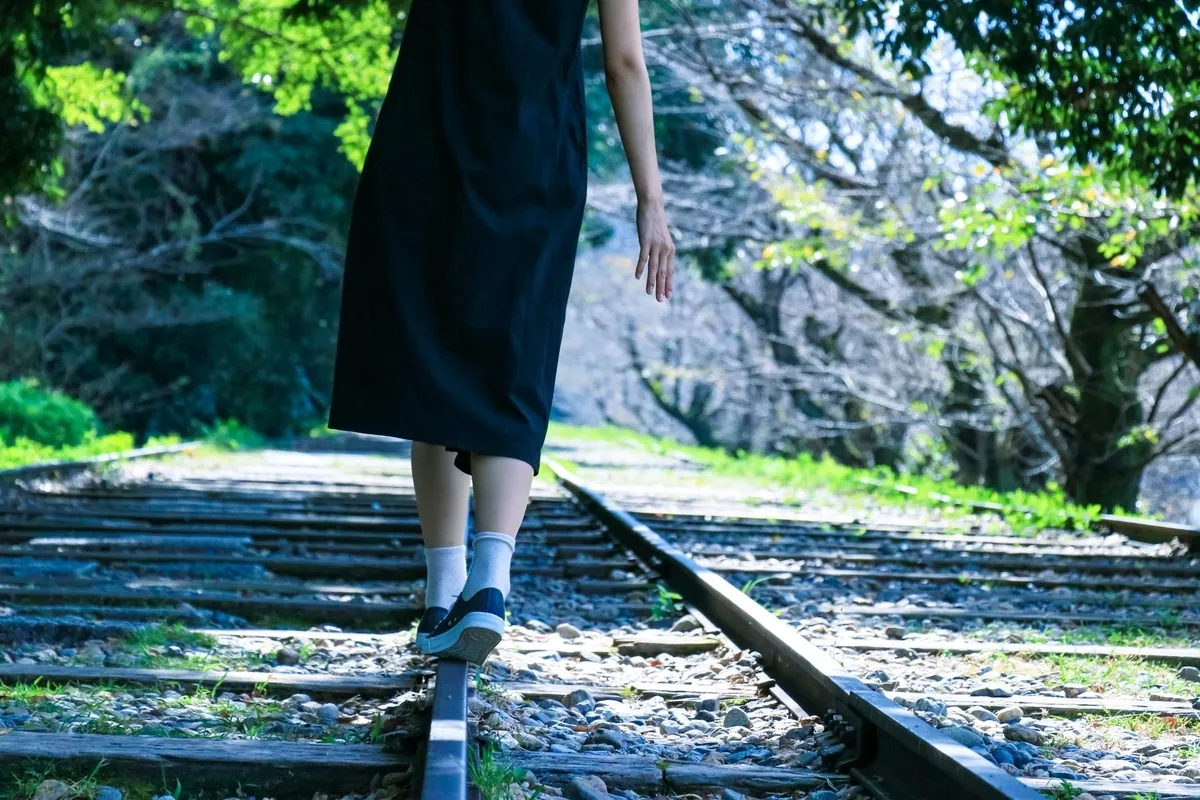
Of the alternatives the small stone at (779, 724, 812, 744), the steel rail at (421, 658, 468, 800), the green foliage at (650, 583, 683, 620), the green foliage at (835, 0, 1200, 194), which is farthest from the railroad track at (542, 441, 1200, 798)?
the green foliage at (835, 0, 1200, 194)

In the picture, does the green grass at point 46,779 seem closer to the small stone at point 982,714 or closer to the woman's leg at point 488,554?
the woman's leg at point 488,554

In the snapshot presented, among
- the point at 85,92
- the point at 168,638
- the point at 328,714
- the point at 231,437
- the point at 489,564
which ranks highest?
the point at 85,92

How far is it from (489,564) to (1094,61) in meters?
5.46

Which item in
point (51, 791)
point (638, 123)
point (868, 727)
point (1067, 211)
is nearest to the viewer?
point (51, 791)

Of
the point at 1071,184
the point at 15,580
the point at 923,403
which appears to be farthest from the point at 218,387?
the point at 15,580

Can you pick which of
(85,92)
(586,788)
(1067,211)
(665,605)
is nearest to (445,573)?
(586,788)

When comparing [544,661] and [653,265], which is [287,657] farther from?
[653,265]

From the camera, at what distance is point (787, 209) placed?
1430 cm

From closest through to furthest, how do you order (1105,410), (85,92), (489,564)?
(489,564) < (85,92) < (1105,410)

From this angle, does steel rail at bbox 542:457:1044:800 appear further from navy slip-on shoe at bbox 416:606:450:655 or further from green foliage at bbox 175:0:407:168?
green foliage at bbox 175:0:407:168

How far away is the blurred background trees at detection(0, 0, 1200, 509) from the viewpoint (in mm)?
7945

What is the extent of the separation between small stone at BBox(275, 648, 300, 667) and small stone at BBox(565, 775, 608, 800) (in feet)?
Result: 4.21

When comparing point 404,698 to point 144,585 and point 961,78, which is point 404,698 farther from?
point 961,78

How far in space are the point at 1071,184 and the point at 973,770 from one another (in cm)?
855
